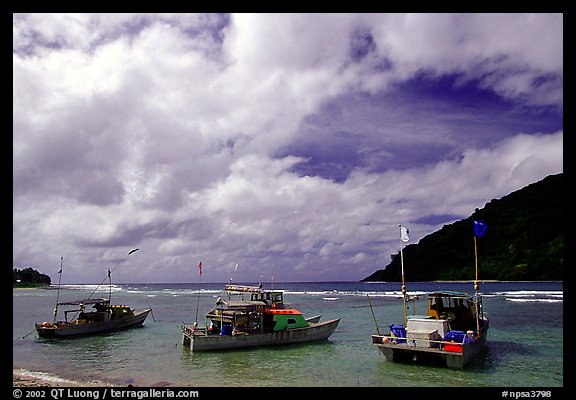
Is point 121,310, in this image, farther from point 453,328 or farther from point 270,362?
point 453,328

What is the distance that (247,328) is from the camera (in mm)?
27719

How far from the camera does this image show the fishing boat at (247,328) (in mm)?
26719

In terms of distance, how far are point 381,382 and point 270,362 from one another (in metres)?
7.06

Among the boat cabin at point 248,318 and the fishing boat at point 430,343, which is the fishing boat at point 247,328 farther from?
the fishing boat at point 430,343

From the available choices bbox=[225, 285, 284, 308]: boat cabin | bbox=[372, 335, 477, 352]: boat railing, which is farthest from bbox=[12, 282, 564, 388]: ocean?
bbox=[225, 285, 284, 308]: boat cabin

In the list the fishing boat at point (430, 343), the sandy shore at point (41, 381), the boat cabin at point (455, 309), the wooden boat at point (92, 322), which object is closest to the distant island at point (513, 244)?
the boat cabin at point (455, 309)

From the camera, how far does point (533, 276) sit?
5920 inches

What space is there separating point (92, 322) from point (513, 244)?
167 meters

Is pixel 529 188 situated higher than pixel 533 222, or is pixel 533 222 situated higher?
pixel 529 188

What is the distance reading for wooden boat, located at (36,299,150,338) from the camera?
3412 cm

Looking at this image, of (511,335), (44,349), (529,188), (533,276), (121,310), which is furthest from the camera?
(529,188)

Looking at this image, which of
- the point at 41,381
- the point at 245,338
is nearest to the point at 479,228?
the point at 245,338
